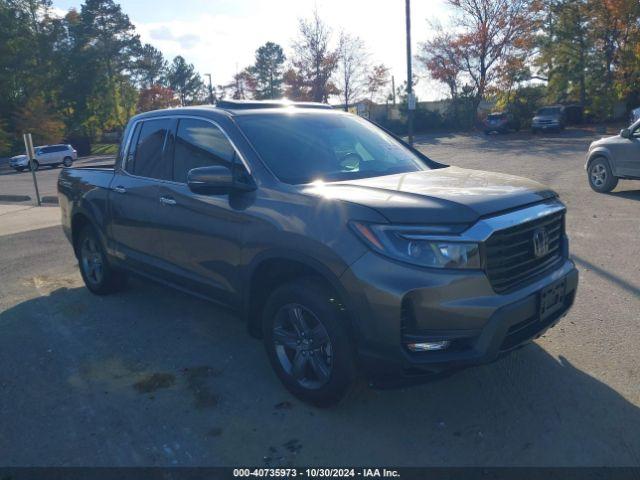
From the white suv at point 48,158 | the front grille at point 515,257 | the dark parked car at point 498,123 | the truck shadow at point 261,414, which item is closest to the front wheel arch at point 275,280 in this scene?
the truck shadow at point 261,414

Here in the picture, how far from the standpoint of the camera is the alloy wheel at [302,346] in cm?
347

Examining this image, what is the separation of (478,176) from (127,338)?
3.23 metres

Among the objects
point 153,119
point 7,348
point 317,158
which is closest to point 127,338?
point 7,348

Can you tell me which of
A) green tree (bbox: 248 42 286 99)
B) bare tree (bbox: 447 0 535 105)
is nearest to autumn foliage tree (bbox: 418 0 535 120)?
bare tree (bbox: 447 0 535 105)

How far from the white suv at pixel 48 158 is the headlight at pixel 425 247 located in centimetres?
3725

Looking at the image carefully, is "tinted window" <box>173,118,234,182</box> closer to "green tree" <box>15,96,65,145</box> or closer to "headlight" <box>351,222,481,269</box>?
"headlight" <box>351,222,481,269</box>

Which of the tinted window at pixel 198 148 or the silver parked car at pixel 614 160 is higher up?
the tinted window at pixel 198 148

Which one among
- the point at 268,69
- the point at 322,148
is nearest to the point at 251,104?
the point at 322,148

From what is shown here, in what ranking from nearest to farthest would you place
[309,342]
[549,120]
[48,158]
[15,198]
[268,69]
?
[309,342] → [15,198] → [549,120] → [48,158] → [268,69]

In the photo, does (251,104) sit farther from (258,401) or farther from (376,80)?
(376,80)

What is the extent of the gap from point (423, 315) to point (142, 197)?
291 centimetres

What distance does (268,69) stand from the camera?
6962 centimetres

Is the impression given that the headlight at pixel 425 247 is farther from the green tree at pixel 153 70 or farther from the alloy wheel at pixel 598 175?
the green tree at pixel 153 70

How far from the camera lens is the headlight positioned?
3035 millimetres
